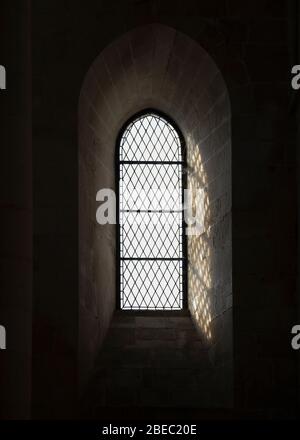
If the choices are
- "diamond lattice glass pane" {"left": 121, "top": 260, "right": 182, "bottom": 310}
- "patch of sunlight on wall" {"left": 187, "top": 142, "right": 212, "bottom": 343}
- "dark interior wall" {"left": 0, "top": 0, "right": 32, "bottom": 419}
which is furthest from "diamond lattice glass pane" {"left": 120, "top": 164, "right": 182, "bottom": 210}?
"dark interior wall" {"left": 0, "top": 0, "right": 32, "bottom": 419}

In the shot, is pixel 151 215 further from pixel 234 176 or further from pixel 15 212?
pixel 15 212

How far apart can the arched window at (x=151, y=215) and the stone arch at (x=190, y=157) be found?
208 millimetres

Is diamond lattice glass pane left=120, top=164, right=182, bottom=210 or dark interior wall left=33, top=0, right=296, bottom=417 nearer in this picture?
dark interior wall left=33, top=0, right=296, bottom=417

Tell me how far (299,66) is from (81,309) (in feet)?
11.5

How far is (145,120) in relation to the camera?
13031 mm

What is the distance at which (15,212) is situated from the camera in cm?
761

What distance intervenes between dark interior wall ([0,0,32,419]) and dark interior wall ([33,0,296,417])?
116 inches

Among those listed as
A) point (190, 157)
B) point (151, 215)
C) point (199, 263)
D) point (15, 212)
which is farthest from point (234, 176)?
point (15, 212)

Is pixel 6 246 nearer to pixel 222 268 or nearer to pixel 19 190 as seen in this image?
pixel 19 190

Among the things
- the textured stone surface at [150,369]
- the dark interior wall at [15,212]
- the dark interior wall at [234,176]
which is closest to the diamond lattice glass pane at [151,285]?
the textured stone surface at [150,369]

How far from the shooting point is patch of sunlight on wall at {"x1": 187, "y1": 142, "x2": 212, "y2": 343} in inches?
460

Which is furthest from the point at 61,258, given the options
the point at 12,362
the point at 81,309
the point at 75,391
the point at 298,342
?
the point at 12,362

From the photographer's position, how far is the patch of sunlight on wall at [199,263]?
1167cm

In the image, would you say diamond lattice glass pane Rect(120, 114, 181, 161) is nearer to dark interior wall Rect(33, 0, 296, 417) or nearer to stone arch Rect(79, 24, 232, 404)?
stone arch Rect(79, 24, 232, 404)
